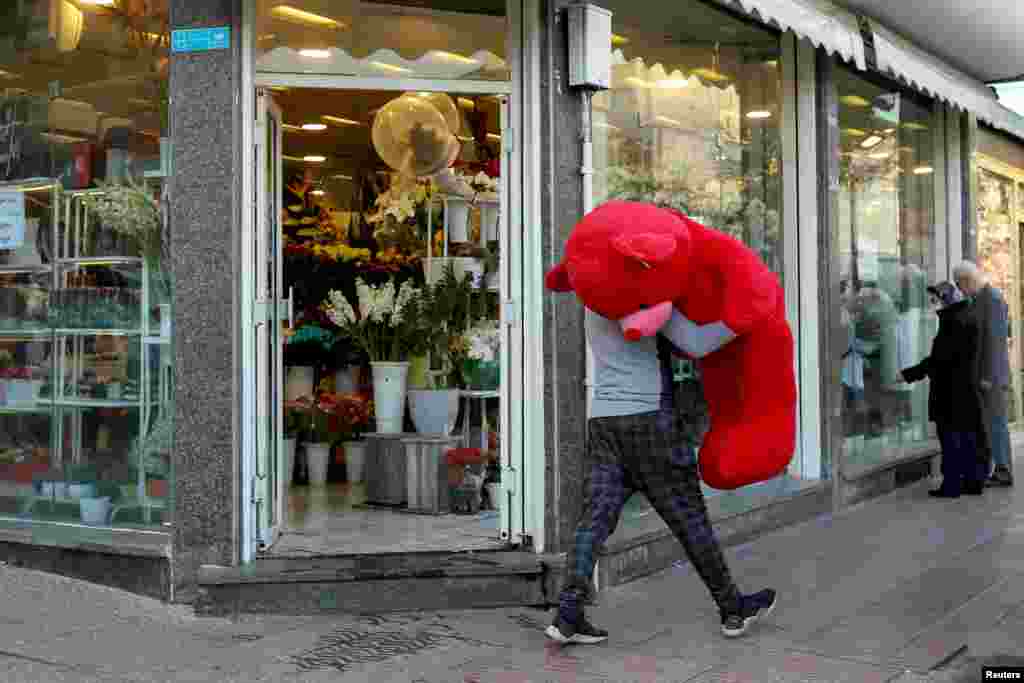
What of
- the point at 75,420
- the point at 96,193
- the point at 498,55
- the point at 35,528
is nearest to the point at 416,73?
the point at 498,55

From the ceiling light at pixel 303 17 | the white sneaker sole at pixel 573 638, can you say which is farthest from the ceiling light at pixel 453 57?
the white sneaker sole at pixel 573 638

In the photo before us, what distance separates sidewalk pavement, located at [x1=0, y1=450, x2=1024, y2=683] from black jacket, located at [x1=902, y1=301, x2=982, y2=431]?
9.48 ft

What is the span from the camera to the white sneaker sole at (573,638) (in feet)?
18.0

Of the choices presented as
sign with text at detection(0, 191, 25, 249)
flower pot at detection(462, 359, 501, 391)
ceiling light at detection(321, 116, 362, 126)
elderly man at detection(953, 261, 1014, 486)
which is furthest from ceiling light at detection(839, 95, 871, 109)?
sign with text at detection(0, 191, 25, 249)

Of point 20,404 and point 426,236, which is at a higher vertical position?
point 426,236

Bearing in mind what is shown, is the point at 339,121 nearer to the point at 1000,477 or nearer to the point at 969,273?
the point at 969,273

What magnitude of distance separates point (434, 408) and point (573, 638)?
2.89m

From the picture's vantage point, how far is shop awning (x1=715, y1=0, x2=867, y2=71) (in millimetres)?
7105

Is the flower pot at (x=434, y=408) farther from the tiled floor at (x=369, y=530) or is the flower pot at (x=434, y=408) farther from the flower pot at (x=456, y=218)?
the flower pot at (x=456, y=218)

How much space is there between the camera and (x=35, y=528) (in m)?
6.79

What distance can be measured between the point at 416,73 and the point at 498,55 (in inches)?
17.3

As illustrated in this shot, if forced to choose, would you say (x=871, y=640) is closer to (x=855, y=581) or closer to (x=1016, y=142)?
(x=855, y=581)

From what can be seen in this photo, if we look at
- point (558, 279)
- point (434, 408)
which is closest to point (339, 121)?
point (434, 408)

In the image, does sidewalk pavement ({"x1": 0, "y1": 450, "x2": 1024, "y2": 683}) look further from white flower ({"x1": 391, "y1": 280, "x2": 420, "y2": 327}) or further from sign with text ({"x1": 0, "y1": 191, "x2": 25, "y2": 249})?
white flower ({"x1": 391, "y1": 280, "x2": 420, "y2": 327})
